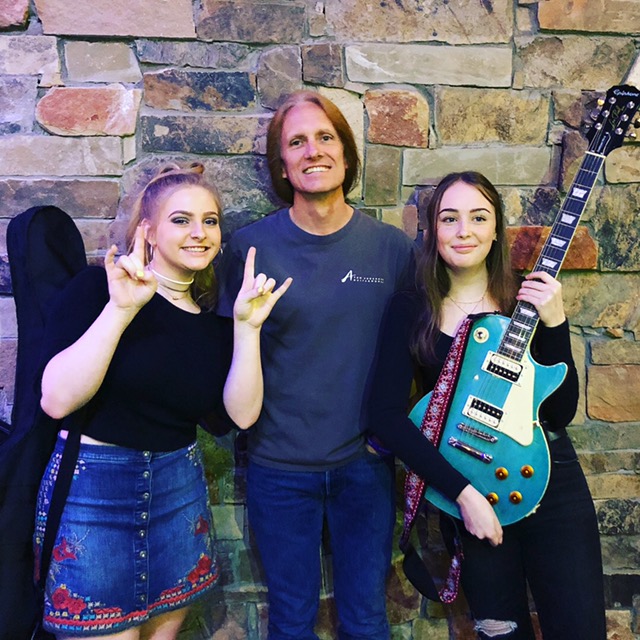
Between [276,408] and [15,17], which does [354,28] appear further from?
[276,408]

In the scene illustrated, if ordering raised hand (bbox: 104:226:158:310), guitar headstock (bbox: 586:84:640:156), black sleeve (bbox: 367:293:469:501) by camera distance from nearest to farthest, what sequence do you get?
raised hand (bbox: 104:226:158:310) → black sleeve (bbox: 367:293:469:501) → guitar headstock (bbox: 586:84:640:156)

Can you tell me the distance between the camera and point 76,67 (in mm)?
1993

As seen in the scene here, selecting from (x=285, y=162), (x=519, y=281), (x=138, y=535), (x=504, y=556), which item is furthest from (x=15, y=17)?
(x=504, y=556)

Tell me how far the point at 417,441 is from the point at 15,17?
174cm

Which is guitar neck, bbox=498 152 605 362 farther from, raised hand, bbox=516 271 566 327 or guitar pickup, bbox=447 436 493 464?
guitar pickup, bbox=447 436 493 464

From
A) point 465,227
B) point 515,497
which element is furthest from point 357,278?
point 515,497

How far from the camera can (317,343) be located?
1828 mm

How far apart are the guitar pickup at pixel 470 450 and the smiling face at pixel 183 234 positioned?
0.80 metres

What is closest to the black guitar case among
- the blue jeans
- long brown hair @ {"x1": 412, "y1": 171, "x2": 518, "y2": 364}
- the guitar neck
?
the blue jeans

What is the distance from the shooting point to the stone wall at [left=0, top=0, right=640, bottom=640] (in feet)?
6.55

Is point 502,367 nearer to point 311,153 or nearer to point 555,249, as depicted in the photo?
point 555,249

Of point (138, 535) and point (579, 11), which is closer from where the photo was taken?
point (138, 535)

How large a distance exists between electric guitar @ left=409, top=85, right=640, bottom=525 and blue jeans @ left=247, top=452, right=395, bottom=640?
235 millimetres

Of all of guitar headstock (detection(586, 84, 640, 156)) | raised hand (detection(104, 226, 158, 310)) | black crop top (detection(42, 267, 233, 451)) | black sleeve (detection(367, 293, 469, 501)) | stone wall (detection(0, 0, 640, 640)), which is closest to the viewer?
raised hand (detection(104, 226, 158, 310))
